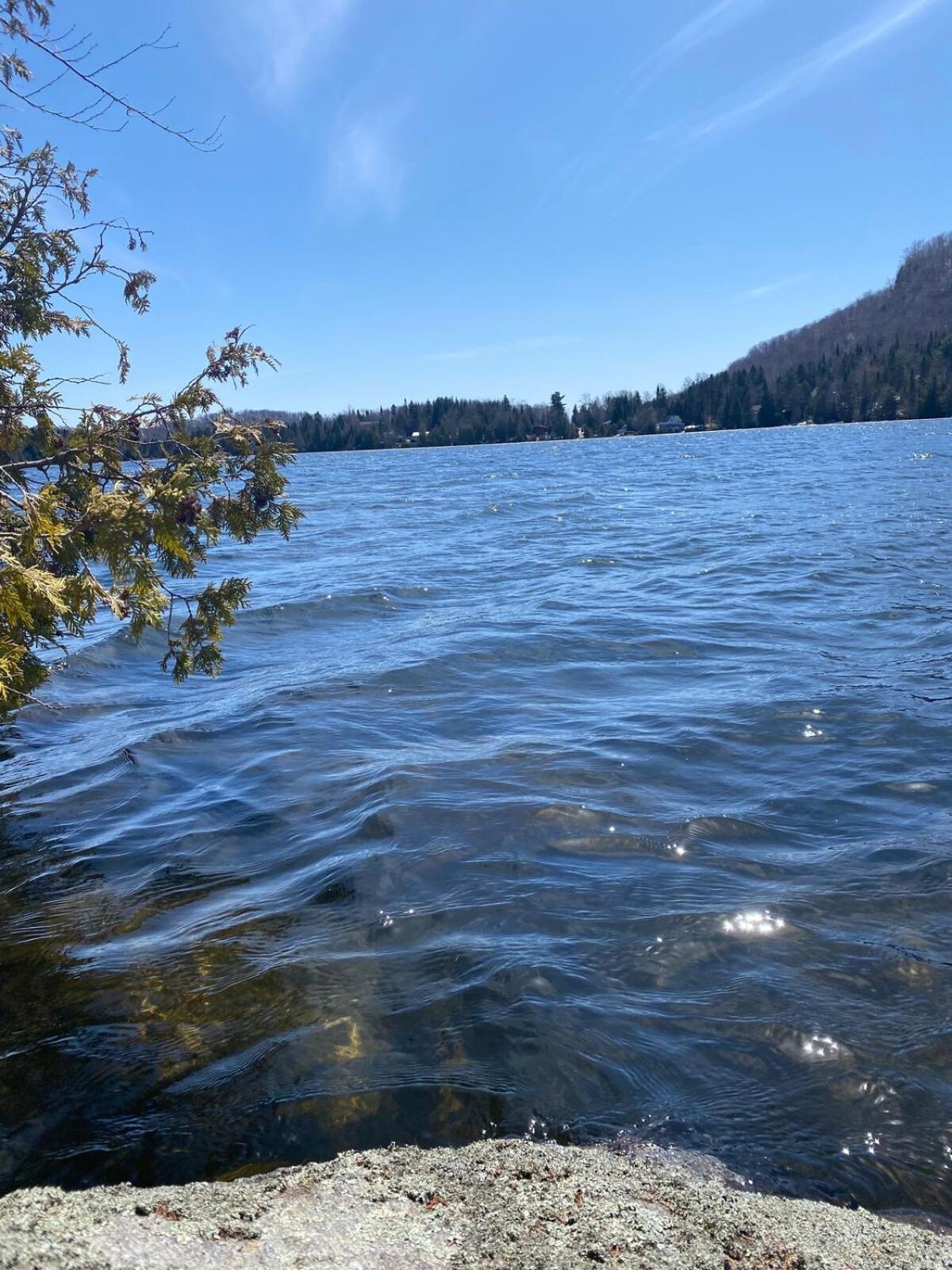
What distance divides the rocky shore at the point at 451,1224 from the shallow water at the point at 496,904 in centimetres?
40

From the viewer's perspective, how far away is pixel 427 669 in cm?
1013

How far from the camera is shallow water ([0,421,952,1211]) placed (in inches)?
124

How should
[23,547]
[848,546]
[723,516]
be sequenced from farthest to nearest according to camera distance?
[723,516], [848,546], [23,547]

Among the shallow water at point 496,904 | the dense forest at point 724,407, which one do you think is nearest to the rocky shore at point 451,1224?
the shallow water at point 496,904

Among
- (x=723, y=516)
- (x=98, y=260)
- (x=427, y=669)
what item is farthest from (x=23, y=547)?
(x=723, y=516)

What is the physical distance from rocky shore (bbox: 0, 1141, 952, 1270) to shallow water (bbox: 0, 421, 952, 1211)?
402mm

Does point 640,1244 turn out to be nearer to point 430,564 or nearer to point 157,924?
point 157,924

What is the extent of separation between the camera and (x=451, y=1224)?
7.49 feet

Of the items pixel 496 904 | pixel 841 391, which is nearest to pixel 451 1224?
pixel 496 904

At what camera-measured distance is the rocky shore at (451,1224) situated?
6.77ft

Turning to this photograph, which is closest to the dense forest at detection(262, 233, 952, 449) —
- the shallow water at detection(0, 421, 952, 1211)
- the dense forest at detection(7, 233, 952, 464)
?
the dense forest at detection(7, 233, 952, 464)

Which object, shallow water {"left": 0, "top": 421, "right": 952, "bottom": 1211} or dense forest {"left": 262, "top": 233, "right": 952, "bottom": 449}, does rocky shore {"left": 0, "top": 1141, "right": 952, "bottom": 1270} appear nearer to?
shallow water {"left": 0, "top": 421, "right": 952, "bottom": 1211}

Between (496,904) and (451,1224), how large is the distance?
8.04ft

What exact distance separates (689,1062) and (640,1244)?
1317 millimetres
